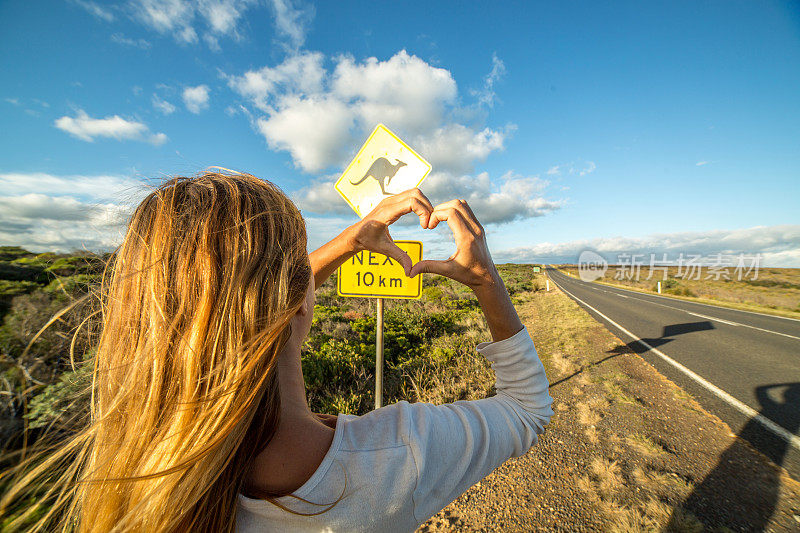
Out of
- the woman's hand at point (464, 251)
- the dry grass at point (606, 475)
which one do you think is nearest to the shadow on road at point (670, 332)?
the dry grass at point (606, 475)

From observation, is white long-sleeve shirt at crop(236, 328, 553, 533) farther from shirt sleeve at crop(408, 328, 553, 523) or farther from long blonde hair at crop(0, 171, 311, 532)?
long blonde hair at crop(0, 171, 311, 532)

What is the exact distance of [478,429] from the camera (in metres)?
0.88

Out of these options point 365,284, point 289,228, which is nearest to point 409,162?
point 365,284

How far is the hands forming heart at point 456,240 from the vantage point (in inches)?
40.4

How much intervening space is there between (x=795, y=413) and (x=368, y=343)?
5494 mm

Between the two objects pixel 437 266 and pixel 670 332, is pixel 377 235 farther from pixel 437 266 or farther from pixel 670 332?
pixel 670 332

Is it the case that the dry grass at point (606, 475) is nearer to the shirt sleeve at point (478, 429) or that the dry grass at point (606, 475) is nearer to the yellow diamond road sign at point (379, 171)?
the shirt sleeve at point (478, 429)

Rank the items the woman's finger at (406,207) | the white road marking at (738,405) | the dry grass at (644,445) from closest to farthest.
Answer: the woman's finger at (406,207)
the dry grass at (644,445)
the white road marking at (738,405)

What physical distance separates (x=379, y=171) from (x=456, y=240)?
71.1 inches

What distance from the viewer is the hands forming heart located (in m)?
1.03

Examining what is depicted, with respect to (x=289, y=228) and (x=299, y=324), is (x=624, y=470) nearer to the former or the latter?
(x=299, y=324)

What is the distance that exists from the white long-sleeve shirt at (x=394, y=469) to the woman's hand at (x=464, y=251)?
0.40 metres

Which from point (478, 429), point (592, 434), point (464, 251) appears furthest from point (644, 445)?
point (464, 251)

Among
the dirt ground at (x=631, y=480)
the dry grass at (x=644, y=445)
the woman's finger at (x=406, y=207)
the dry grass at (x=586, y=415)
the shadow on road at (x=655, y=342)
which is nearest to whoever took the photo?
the woman's finger at (x=406, y=207)
